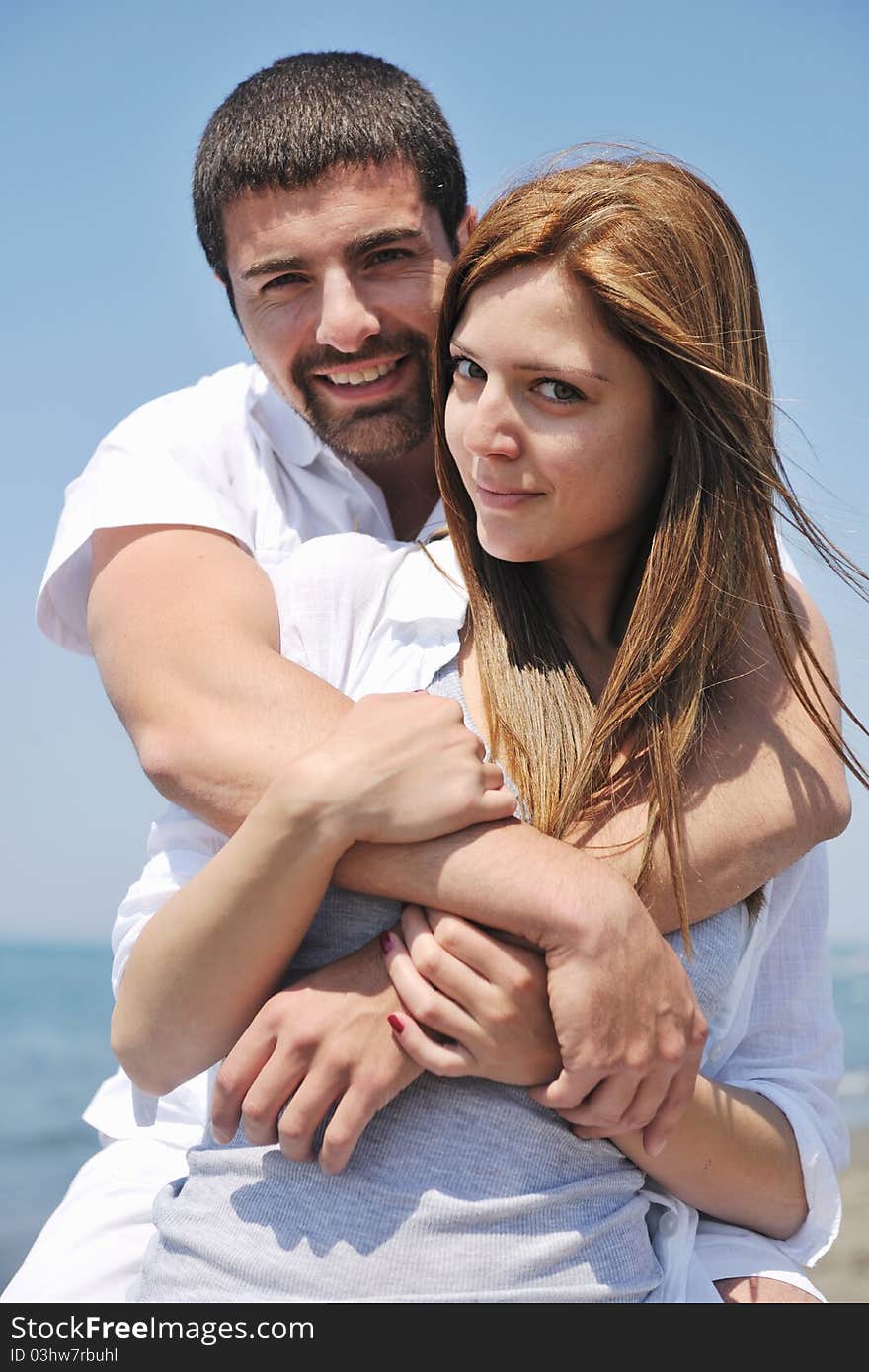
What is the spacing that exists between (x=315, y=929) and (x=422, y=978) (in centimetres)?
24

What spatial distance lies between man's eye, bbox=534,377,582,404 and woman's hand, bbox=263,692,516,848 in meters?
0.57

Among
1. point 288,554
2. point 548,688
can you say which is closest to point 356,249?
point 288,554

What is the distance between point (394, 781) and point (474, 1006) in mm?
351

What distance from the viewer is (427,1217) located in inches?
81.5

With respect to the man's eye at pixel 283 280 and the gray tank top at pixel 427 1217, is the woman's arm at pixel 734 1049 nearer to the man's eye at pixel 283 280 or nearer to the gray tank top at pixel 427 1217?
the gray tank top at pixel 427 1217

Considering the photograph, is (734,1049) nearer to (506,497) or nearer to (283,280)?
(506,497)

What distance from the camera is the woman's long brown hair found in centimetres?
233

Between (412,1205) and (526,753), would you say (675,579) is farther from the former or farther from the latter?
(412,1205)

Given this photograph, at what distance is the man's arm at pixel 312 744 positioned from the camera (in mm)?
2266

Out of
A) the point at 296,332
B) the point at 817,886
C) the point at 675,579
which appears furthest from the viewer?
the point at 296,332

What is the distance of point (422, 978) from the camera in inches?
84.8

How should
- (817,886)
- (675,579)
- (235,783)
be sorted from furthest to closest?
(817,886), (675,579), (235,783)
